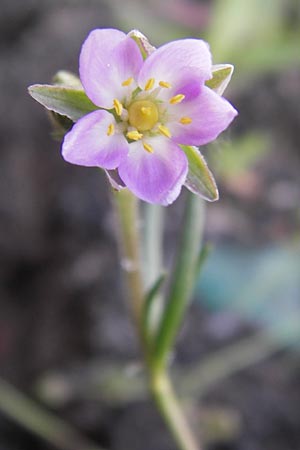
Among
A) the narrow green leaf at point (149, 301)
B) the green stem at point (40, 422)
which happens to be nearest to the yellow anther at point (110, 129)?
the narrow green leaf at point (149, 301)

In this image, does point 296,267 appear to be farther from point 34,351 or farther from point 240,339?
point 34,351

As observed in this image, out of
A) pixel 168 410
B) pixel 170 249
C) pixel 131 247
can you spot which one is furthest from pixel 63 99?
pixel 170 249

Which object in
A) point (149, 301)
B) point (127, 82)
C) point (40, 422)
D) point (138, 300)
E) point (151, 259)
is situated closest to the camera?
point (127, 82)

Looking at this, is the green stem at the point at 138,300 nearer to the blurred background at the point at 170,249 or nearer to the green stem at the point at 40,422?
the blurred background at the point at 170,249

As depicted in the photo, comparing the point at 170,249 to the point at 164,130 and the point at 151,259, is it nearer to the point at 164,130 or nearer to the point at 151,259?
the point at 151,259

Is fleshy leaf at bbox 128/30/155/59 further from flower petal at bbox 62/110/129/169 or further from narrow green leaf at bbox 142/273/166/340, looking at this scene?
narrow green leaf at bbox 142/273/166/340
